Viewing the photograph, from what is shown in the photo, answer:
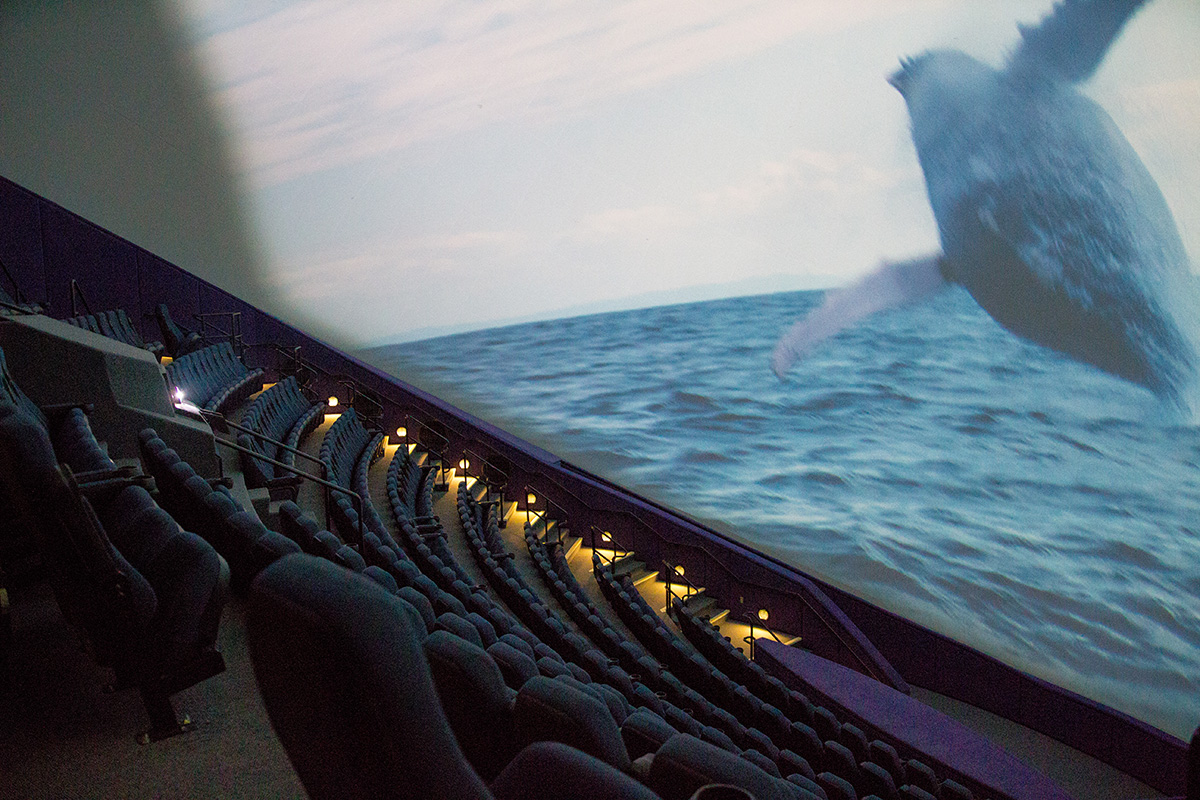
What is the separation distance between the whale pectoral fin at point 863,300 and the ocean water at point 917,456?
0.15ft

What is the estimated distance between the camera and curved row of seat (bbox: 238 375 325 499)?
5.12ft

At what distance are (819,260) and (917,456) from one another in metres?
0.76

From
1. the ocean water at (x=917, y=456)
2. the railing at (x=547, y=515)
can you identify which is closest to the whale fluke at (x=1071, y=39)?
the ocean water at (x=917, y=456)

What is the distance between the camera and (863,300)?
3.11 meters

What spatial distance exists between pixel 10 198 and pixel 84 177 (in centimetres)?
27

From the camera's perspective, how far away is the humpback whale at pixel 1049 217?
8.94 ft

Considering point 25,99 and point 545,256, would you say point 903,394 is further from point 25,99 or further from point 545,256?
point 25,99

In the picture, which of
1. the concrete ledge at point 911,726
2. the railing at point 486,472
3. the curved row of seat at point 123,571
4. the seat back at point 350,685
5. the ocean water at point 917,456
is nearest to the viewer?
the seat back at point 350,685

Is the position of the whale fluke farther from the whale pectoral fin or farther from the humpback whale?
the whale pectoral fin

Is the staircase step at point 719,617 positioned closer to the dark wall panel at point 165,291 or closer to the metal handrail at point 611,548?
the metal handrail at point 611,548

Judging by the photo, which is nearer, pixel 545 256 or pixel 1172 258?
pixel 1172 258

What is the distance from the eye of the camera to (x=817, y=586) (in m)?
2.62

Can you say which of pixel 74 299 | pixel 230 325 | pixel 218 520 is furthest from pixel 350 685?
pixel 230 325

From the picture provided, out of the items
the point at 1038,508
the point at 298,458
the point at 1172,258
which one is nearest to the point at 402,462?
the point at 298,458
